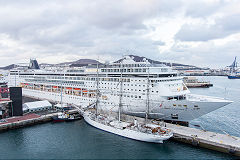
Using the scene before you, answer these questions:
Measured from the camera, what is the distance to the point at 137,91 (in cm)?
2253

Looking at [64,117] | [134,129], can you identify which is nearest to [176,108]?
[134,129]

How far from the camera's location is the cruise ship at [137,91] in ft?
67.7

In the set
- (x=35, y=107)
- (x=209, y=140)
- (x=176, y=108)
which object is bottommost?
(x=209, y=140)

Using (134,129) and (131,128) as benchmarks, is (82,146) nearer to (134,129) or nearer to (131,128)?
A: (131,128)

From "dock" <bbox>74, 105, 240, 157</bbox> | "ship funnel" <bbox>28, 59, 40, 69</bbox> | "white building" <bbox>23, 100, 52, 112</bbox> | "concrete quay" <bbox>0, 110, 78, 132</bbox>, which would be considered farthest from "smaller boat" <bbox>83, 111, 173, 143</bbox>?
"ship funnel" <bbox>28, 59, 40, 69</bbox>

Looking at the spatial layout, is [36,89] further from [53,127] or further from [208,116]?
[208,116]

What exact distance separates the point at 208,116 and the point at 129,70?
52.7 feet

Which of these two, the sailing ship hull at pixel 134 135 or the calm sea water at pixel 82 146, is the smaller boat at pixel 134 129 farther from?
the calm sea water at pixel 82 146

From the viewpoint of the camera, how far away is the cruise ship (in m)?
20.6

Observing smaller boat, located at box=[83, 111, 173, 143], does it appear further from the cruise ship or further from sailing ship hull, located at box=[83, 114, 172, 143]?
the cruise ship

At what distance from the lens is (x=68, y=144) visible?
19.0 m

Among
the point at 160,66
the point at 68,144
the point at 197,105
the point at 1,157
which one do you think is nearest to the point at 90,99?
the point at 68,144

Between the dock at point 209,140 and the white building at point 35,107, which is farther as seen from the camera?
the white building at point 35,107

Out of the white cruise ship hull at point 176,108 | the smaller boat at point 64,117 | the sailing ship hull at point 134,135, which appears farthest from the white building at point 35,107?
the sailing ship hull at point 134,135
